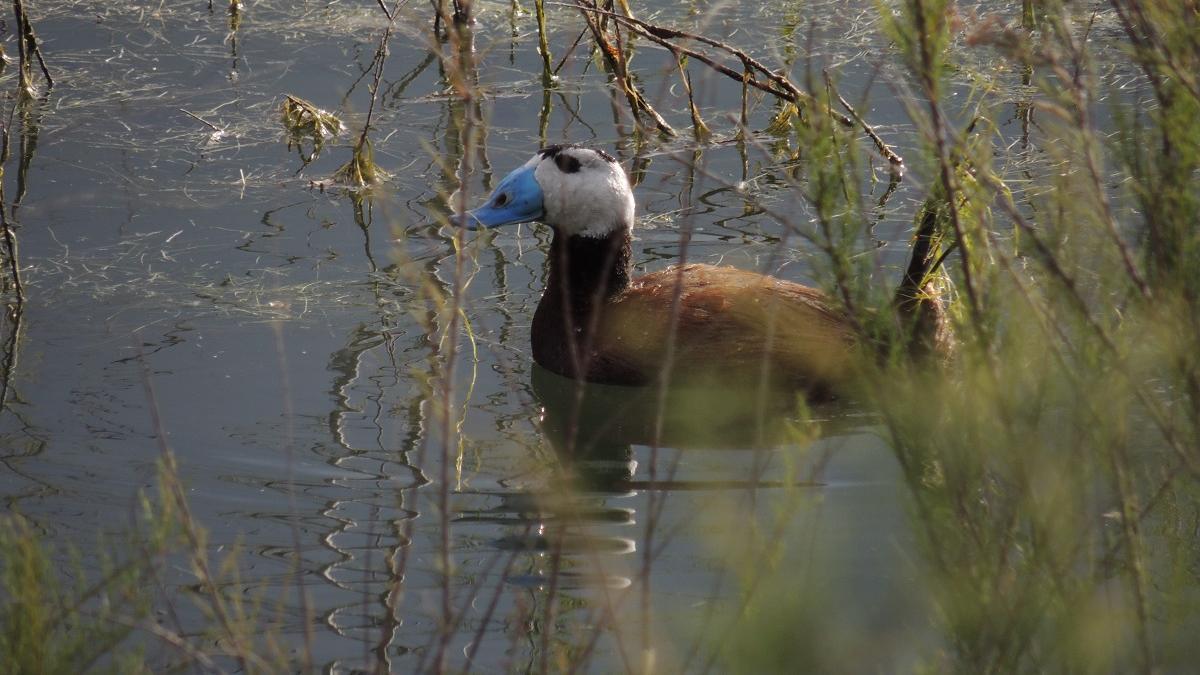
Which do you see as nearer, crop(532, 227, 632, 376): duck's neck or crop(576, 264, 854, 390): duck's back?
crop(576, 264, 854, 390): duck's back

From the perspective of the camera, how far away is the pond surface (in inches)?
155

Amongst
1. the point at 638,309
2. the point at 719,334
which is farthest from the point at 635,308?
the point at 719,334

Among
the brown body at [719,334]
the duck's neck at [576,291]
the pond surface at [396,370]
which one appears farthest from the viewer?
the duck's neck at [576,291]

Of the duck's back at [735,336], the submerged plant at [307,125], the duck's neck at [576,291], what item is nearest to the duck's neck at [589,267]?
the duck's neck at [576,291]

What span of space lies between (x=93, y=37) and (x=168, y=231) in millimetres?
2982

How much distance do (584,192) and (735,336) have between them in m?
0.93

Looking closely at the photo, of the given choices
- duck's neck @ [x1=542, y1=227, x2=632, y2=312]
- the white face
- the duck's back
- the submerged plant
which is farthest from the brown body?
the submerged plant

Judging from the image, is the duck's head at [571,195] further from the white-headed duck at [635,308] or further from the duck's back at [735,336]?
the duck's back at [735,336]

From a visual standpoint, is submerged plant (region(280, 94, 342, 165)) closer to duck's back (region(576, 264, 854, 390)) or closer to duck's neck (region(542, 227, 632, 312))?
duck's neck (region(542, 227, 632, 312))

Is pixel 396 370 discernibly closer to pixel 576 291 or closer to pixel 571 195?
pixel 576 291

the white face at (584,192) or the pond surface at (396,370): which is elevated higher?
the white face at (584,192)

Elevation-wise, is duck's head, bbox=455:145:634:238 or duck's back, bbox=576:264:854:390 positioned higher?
duck's head, bbox=455:145:634:238

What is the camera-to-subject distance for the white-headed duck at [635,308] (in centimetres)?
553

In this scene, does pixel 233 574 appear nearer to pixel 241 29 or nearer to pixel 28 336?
pixel 28 336
